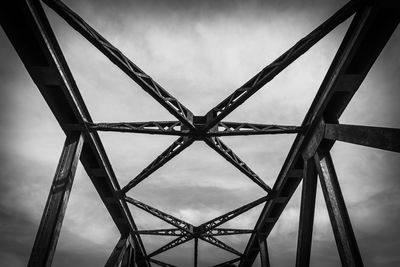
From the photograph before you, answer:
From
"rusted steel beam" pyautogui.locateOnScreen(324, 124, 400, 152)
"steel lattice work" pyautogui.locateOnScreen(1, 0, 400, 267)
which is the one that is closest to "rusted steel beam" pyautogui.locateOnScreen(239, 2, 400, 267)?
"steel lattice work" pyautogui.locateOnScreen(1, 0, 400, 267)

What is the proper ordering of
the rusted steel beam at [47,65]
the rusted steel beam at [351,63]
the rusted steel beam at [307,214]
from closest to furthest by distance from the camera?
the rusted steel beam at [351,63] < the rusted steel beam at [47,65] < the rusted steel beam at [307,214]

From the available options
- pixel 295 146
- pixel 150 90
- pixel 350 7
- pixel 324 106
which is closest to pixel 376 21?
pixel 350 7

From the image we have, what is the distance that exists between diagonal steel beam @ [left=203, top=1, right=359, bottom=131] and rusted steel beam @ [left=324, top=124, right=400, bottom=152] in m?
1.67

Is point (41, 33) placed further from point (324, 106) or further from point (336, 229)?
point (336, 229)

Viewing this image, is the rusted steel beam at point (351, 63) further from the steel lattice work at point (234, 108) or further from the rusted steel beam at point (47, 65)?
the rusted steel beam at point (47, 65)

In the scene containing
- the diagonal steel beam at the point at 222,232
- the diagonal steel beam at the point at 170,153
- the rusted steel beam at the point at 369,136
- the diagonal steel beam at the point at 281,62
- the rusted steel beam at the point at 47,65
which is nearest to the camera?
the rusted steel beam at the point at 369,136

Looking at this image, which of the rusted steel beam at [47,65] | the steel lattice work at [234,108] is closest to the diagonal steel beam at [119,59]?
the steel lattice work at [234,108]

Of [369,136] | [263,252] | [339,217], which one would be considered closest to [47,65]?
[369,136]

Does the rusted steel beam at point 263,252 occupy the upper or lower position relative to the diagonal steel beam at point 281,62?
lower

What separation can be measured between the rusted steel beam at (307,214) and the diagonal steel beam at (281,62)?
2.31 metres

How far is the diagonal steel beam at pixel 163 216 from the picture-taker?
902 cm

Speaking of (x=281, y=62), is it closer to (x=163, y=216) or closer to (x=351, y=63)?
(x=351, y=63)

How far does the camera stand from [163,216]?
33.2ft

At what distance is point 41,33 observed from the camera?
169 inches
